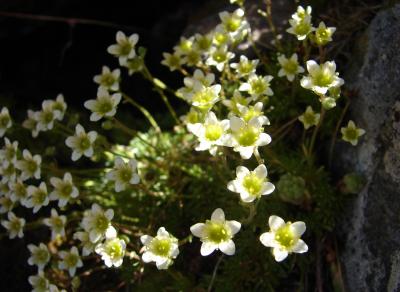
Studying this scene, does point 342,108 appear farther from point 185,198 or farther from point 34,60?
point 34,60

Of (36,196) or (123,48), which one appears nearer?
(36,196)

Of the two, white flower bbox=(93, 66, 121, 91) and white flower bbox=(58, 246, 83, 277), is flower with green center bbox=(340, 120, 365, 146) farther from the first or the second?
white flower bbox=(58, 246, 83, 277)

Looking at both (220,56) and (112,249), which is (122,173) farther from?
(220,56)

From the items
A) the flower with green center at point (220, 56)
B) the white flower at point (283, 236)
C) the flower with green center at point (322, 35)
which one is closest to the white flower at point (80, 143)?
the flower with green center at point (220, 56)

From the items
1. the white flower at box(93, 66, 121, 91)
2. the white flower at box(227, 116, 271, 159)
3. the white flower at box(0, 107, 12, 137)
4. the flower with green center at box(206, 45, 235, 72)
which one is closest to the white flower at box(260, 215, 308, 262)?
the white flower at box(227, 116, 271, 159)

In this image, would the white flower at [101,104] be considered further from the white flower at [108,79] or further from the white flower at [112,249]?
the white flower at [112,249]

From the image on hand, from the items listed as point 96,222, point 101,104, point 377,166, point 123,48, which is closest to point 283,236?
point 377,166
